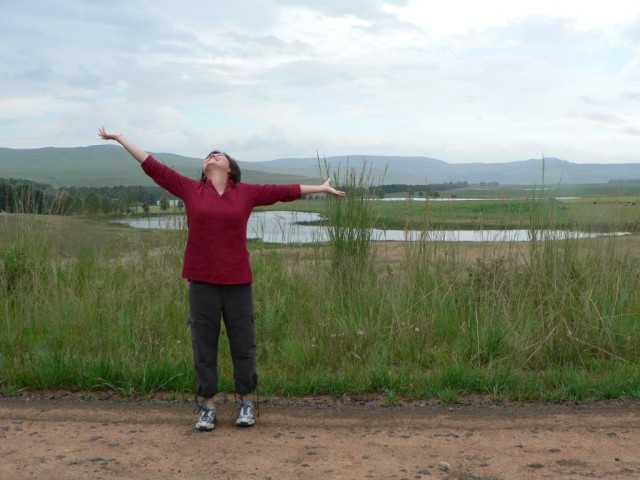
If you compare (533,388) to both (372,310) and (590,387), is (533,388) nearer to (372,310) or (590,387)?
(590,387)

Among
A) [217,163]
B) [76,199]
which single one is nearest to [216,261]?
[217,163]

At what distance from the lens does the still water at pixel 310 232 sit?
9.52 m

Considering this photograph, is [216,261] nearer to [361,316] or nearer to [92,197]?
[361,316]

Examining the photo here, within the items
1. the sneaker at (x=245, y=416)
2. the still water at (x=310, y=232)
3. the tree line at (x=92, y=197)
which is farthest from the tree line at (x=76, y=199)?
the sneaker at (x=245, y=416)

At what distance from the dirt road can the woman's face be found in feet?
6.39

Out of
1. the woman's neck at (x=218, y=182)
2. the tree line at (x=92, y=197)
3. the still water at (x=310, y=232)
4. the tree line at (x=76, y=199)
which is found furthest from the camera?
the tree line at (x=76, y=199)

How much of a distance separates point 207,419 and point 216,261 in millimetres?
1179

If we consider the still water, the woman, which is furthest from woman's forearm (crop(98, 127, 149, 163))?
the still water

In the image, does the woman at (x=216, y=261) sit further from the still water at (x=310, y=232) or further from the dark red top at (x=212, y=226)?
the still water at (x=310, y=232)

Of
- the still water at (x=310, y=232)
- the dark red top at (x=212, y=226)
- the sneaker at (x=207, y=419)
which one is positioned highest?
the dark red top at (x=212, y=226)

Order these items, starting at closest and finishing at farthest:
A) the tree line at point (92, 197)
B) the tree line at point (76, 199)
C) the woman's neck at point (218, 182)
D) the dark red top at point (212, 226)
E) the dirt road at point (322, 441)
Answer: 1. the dirt road at point (322, 441)
2. the dark red top at point (212, 226)
3. the woman's neck at point (218, 182)
4. the tree line at point (92, 197)
5. the tree line at point (76, 199)

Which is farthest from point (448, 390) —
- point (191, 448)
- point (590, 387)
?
point (191, 448)

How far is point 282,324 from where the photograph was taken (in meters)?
8.16

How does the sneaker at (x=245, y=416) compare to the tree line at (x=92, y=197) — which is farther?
the tree line at (x=92, y=197)
